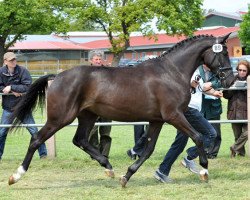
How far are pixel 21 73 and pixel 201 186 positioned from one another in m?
3.94

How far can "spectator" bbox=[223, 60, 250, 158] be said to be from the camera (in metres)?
10.2

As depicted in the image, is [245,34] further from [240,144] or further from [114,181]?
[114,181]

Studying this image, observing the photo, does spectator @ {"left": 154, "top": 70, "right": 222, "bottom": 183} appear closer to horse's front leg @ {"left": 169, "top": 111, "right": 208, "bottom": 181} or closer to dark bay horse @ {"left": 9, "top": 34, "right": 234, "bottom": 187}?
horse's front leg @ {"left": 169, "top": 111, "right": 208, "bottom": 181}

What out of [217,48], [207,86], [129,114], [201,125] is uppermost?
[217,48]

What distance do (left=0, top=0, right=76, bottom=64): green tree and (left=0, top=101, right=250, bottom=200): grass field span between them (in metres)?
39.6

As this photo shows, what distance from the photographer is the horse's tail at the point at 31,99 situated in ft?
26.2

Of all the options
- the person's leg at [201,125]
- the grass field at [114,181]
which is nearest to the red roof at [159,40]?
the grass field at [114,181]

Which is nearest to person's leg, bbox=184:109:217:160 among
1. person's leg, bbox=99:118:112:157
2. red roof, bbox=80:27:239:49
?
person's leg, bbox=99:118:112:157

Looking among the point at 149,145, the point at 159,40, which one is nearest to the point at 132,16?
the point at 159,40

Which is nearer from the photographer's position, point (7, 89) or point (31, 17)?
point (7, 89)

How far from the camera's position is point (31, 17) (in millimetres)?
50688

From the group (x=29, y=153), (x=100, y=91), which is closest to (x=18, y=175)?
(x=29, y=153)

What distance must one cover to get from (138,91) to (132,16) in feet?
135

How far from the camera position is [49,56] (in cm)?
6938
